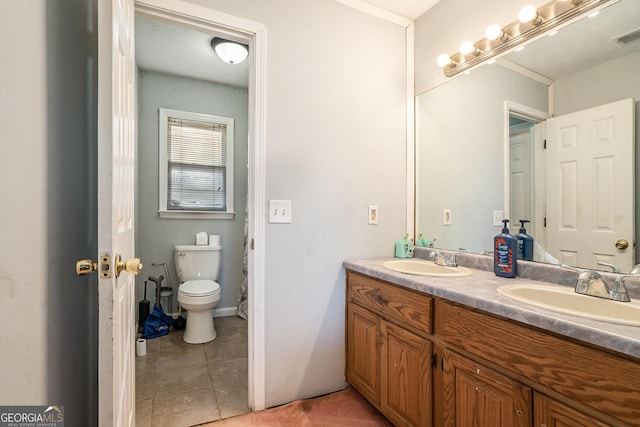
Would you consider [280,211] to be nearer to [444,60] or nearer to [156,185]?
[444,60]

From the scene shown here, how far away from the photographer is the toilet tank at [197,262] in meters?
2.77

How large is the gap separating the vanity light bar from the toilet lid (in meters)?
2.39

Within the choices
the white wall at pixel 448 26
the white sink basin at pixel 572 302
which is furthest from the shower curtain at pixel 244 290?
the white sink basin at pixel 572 302

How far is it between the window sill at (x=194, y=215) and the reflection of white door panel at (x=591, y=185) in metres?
2.71

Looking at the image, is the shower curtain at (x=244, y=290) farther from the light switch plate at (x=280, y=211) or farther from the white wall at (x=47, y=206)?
the white wall at (x=47, y=206)

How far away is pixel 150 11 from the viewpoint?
56.3 inches

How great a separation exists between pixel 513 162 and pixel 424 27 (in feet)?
3.79

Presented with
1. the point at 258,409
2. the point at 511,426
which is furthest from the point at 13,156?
the point at 258,409

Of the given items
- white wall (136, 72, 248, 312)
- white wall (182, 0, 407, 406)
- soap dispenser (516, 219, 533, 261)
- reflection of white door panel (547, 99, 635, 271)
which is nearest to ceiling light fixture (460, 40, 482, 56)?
white wall (182, 0, 407, 406)

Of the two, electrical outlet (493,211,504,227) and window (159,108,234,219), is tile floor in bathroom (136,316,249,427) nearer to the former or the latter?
window (159,108,234,219)

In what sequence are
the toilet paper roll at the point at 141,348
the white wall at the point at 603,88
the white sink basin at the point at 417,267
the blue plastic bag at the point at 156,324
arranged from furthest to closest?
1. the blue plastic bag at the point at 156,324
2. the toilet paper roll at the point at 141,348
3. the white sink basin at the point at 417,267
4. the white wall at the point at 603,88

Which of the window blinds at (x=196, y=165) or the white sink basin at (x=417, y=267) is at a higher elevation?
the window blinds at (x=196, y=165)

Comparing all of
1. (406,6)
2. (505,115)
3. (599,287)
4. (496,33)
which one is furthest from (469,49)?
(599,287)

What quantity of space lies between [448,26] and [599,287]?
166 cm
